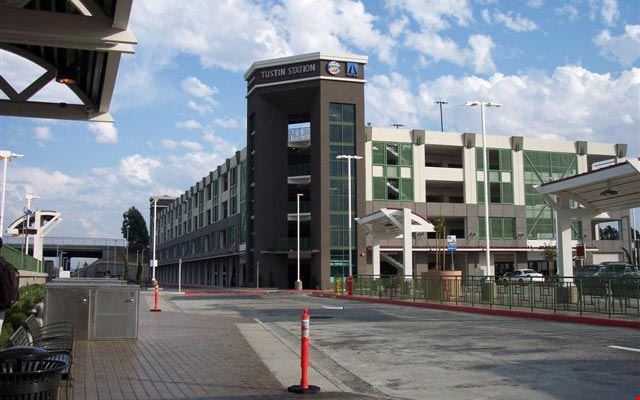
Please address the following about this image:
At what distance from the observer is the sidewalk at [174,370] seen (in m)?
8.49

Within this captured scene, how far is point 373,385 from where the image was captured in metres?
9.62

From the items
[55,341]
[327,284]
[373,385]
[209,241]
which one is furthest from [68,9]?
[209,241]

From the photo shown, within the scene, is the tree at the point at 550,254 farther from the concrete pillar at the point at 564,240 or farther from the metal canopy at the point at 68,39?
the metal canopy at the point at 68,39

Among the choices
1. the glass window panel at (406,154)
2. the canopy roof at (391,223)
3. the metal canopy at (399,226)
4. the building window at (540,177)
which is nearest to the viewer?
the metal canopy at (399,226)

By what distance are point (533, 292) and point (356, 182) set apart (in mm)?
42822

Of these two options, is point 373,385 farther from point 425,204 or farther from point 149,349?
point 425,204

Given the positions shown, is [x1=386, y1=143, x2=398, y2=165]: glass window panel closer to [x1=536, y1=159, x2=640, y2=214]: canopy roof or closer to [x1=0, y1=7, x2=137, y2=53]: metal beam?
[x1=536, y1=159, x2=640, y2=214]: canopy roof

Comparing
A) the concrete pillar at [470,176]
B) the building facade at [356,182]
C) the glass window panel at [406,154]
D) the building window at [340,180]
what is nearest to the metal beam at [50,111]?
the building facade at [356,182]

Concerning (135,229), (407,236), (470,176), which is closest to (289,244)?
(470,176)

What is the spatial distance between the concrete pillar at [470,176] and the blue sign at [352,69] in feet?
46.9

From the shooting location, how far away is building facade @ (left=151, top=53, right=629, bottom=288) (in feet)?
213

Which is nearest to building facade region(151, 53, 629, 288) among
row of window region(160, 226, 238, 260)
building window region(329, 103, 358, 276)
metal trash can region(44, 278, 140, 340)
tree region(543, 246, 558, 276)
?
building window region(329, 103, 358, 276)

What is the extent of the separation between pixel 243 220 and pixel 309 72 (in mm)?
18553

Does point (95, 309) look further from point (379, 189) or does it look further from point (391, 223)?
point (379, 189)
